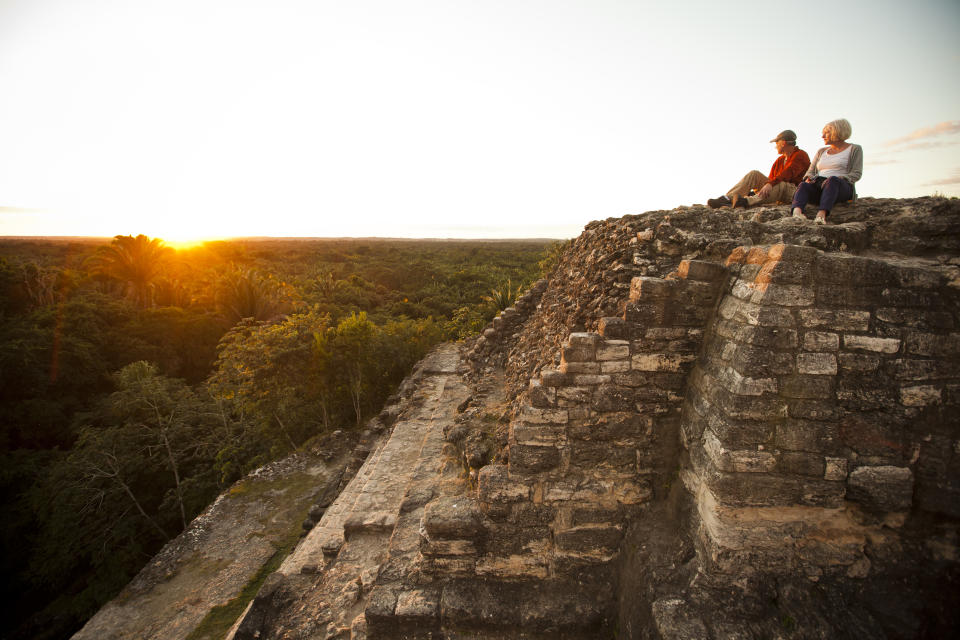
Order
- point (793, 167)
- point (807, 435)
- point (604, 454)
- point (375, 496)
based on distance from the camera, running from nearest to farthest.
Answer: point (807, 435) < point (604, 454) < point (793, 167) < point (375, 496)

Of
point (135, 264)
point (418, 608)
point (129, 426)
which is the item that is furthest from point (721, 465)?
point (135, 264)

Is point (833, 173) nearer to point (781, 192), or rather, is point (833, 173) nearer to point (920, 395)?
point (781, 192)

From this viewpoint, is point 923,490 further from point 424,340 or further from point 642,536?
point 424,340

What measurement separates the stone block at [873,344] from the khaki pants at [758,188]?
2.41 meters

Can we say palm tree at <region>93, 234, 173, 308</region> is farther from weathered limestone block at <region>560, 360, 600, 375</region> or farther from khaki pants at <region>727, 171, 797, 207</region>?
khaki pants at <region>727, 171, 797, 207</region>

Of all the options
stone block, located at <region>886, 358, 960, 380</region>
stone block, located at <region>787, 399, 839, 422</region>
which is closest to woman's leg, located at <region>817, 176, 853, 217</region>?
stone block, located at <region>886, 358, 960, 380</region>

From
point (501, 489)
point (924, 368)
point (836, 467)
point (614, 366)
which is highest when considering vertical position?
point (924, 368)

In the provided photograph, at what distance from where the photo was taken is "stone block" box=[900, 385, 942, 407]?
2.67 m

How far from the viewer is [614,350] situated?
3.29 m

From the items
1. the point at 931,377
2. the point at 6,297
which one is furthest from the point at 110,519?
the point at 6,297

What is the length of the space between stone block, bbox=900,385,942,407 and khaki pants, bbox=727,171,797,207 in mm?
2580

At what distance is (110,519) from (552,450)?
1384 cm

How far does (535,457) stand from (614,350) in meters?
Result: 1.14

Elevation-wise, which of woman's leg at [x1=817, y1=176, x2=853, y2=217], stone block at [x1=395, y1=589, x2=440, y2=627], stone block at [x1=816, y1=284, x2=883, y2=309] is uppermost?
woman's leg at [x1=817, y1=176, x2=853, y2=217]
